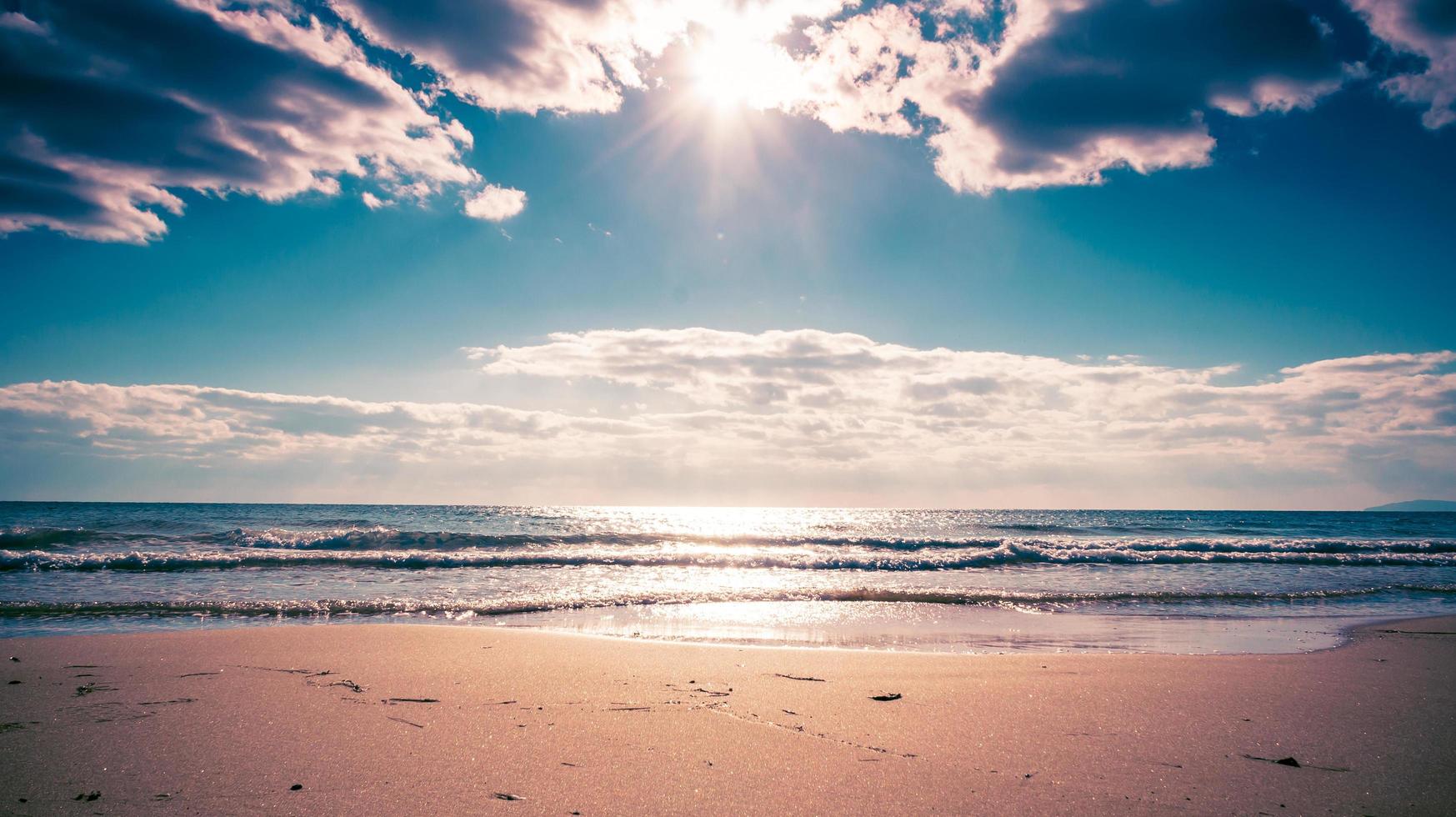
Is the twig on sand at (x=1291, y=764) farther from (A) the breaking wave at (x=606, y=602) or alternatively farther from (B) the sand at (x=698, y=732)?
(A) the breaking wave at (x=606, y=602)

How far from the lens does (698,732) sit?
448cm

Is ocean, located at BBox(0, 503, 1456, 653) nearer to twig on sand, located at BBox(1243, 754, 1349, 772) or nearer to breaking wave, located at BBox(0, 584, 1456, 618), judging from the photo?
breaking wave, located at BBox(0, 584, 1456, 618)

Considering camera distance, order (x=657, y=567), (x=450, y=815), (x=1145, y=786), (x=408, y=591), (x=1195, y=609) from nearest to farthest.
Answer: (x=450, y=815) → (x=1145, y=786) → (x=1195, y=609) → (x=408, y=591) → (x=657, y=567)

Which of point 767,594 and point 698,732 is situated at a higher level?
point 698,732

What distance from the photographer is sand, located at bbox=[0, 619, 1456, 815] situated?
351cm

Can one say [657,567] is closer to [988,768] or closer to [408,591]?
[408,591]

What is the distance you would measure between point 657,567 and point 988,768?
16165 mm

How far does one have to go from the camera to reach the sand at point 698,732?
351cm

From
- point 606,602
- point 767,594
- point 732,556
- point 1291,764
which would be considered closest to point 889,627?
point 767,594

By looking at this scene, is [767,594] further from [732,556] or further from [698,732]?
[732,556]

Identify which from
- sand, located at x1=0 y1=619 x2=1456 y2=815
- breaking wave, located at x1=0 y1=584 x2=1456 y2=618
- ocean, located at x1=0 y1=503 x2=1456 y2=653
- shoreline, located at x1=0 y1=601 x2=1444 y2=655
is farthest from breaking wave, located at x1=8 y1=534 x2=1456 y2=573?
sand, located at x1=0 y1=619 x2=1456 y2=815

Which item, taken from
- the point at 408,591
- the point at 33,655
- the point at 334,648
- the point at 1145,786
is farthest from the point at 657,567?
the point at 1145,786

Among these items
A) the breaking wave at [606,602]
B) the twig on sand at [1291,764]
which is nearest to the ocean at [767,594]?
the breaking wave at [606,602]

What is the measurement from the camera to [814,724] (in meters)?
4.70
